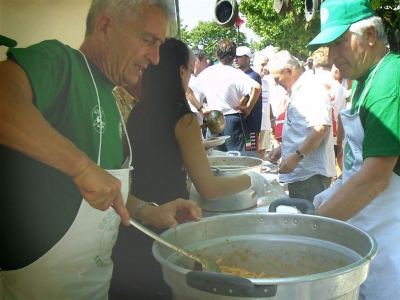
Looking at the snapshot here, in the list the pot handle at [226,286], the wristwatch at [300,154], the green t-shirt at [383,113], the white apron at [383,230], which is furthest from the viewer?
the wristwatch at [300,154]

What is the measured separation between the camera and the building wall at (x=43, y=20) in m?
0.90

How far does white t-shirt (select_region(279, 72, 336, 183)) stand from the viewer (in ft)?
8.41

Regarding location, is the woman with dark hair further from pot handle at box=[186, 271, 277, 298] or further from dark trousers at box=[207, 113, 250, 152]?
dark trousers at box=[207, 113, 250, 152]

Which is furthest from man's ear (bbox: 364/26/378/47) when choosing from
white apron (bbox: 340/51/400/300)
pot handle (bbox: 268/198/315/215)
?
pot handle (bbox: 268/198/315/215)

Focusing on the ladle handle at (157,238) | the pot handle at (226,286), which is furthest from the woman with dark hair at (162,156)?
the pot handle at (226,286)

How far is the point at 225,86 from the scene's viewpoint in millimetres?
4043

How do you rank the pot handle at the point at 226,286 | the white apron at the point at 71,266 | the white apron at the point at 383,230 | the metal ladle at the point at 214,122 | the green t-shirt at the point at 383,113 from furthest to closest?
the metal ladle at the point at 214,122, the white apron at the point at 383,230, the green t-shirt at the point at 383,113, the white apron at the point at 71,266, the pot handle at the point at 226,286

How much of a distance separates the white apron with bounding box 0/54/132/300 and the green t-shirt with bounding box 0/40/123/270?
0.07 feet

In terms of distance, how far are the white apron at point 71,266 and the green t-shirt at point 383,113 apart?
733mm

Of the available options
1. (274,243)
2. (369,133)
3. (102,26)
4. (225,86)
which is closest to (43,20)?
(102,26)

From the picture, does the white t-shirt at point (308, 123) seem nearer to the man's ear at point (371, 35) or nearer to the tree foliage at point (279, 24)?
the man's ear at point (371, 35)

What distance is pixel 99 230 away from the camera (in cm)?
104

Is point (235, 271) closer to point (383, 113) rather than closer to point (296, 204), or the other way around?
point (296, 204)

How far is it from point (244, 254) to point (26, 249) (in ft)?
1.79
